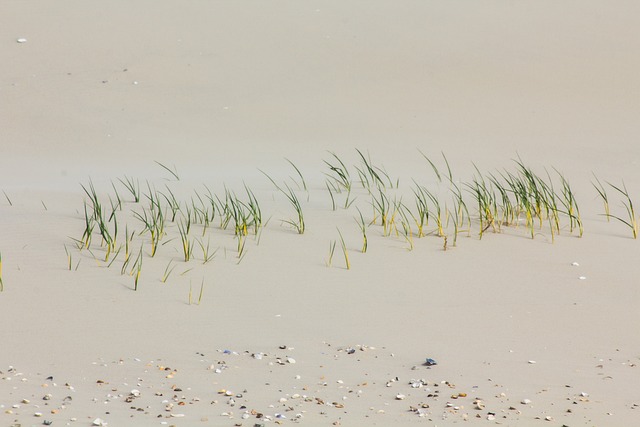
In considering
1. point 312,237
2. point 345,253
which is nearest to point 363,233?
point 312,237

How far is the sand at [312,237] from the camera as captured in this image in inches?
118

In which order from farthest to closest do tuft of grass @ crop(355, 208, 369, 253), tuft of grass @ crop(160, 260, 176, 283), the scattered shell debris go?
tuft of grass @ crop(355, 208, 369, 253)
tuft of grass @ crop(160, 260, 176, 283)
the scattered shell debris

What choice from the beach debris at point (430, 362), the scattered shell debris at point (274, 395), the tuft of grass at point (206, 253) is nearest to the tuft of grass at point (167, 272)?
the tuft of grass at point (206, 253)

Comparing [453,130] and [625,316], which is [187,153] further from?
[625,316]

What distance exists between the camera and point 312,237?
15.3 feet

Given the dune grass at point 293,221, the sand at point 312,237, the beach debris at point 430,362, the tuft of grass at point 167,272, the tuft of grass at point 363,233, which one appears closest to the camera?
the sand at point 312,237

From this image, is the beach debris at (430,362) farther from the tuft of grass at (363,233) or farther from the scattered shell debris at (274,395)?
the tuft of grass at (363,233)

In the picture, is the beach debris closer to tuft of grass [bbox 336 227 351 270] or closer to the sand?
the sand

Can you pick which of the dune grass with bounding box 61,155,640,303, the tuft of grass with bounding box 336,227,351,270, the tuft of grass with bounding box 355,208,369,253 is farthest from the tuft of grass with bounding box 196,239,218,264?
the tuft of grass with bounding box 355,208,369,253

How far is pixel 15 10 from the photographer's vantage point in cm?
1096

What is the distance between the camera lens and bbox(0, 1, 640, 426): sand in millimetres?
2998

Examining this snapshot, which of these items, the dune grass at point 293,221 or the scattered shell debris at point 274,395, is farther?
the dune grass at point 293,221

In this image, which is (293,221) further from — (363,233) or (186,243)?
(186,243)

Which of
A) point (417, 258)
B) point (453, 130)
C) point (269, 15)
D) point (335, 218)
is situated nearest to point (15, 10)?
point (269, 15)
